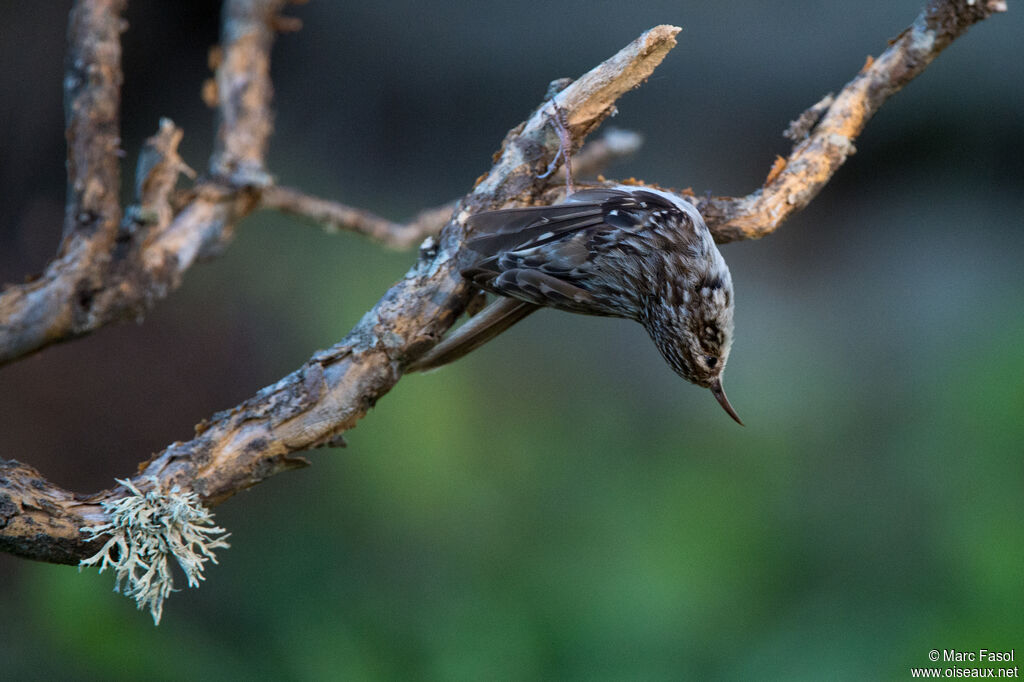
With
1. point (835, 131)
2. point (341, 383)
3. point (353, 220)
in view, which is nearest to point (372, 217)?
point (353, 220)

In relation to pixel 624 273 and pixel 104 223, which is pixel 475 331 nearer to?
pixel 624 273

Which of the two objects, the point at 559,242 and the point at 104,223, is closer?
the point at 559,242

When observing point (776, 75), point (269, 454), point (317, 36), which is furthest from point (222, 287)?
point (776, 75)

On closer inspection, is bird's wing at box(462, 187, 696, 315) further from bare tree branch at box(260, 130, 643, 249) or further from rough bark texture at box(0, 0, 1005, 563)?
bare tree branch at box(260, 130, 643, 249)

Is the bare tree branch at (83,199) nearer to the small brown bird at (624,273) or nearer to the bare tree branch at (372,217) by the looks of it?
the bare tree branch at (372,217)

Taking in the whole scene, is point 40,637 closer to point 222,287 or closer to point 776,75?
point 222,287

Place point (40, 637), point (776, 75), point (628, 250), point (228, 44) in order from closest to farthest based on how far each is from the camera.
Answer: point (628, 250) < point (228, 44) < point (40, 637) < point (776, 75)
